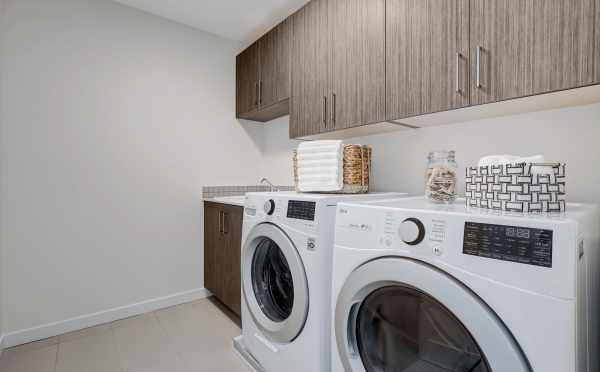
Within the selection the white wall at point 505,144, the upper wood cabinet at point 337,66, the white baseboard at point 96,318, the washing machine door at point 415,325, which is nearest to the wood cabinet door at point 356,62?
the upper wood cabinet at point 337,66

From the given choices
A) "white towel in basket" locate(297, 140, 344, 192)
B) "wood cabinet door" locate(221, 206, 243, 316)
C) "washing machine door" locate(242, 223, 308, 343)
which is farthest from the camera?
Answer: "wood cabinet door" locate(221, 206, 243, 316)

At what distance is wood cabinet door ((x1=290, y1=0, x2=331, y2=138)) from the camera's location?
5.80ft

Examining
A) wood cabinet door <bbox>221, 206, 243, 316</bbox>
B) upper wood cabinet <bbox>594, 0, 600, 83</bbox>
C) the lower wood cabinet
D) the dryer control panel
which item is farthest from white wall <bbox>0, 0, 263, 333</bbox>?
upper wood cabinet <bbox>594, 0, 600, 83</bbox>

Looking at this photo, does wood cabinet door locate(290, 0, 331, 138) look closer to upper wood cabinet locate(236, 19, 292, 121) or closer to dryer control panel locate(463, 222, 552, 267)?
upper wood cabinet locate(236, 19, 292, 121)

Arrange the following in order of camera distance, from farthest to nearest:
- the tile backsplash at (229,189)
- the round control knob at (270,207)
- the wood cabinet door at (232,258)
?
1. the tile backsplash at (229,189)
2. the wood cabinet door at (232,258)
3. the round control knob at (270,207)

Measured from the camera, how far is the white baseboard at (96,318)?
6.08 feet

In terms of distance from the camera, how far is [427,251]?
0.76m

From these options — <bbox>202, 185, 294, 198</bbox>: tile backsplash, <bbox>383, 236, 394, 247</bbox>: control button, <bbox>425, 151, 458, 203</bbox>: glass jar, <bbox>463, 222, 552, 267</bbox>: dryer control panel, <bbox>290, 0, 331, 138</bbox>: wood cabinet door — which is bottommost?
<bbox>383, 236, 394, 247</bbox>: control button

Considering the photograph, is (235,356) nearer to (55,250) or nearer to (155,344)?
(155,344)

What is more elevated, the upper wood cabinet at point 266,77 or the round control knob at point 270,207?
the upper wood cabinet at point 266,77

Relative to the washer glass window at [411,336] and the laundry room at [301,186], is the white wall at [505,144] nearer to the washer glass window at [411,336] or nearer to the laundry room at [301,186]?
the laundry room at [301,186]

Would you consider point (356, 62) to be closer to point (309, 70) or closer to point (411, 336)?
point (309, 70)

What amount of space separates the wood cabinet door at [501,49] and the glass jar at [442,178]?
0.24m

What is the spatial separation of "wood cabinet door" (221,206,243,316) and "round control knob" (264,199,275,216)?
0.57 metres
